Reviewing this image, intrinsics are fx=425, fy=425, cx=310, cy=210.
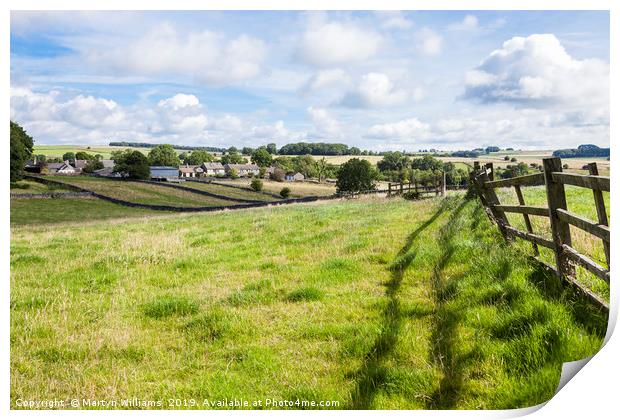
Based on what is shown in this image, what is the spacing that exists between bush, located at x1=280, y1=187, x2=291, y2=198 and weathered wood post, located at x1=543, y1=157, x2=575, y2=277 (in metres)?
21.2

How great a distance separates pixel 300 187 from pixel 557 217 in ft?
67.5

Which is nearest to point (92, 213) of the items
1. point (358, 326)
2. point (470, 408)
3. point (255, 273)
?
point (255, 273)

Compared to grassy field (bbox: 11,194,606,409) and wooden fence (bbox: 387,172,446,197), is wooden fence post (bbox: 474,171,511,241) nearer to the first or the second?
grassy field (bbox: 11,194,606,409)

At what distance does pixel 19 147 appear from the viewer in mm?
5750

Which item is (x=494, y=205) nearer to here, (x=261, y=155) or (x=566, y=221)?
(x=566, y=221)

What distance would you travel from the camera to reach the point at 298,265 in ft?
26.2

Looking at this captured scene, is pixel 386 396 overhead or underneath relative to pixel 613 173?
underneath

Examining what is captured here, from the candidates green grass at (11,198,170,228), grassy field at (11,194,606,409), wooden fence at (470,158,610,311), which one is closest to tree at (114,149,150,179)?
green grass at (11,198,170,228)

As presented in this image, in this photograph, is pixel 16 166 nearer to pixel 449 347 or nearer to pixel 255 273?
pixel 255 273

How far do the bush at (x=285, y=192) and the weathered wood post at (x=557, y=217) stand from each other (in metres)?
21.2

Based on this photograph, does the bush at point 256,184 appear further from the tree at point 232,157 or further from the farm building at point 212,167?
the tree at point 232,157

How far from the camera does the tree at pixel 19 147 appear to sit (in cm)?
544

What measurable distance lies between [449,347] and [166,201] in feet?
82.7

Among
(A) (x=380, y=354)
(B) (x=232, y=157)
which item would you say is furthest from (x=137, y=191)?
(A) (x=380, y=354)
